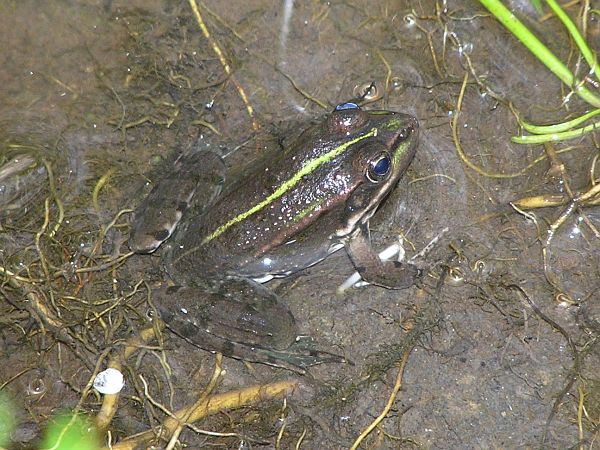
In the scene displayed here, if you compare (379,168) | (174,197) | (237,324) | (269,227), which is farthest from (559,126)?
(174,197)

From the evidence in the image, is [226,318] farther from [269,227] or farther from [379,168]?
[379,168]

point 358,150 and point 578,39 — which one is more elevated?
point 358,150

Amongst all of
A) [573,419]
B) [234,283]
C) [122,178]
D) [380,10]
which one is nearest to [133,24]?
[122,178]

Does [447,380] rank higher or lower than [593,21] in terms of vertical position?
lower

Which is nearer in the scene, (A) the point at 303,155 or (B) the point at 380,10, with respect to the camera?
(A) the point at 303,155

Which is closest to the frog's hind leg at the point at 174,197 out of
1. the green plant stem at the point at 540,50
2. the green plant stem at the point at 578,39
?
the green plant stem at the point at 540,50

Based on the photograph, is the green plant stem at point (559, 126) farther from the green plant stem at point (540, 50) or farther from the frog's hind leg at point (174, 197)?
the frog's hind leg at point (174, 197)

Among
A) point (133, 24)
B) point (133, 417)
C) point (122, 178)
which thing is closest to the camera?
point (133, 417)

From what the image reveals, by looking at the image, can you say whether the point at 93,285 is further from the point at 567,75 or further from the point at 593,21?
the point at 593,21
